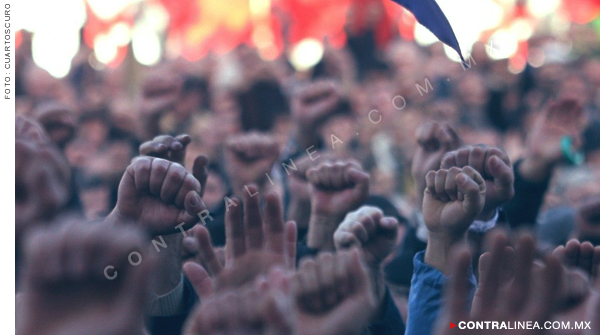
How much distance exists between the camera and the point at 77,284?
0.82 metres

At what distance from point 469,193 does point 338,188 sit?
553mm

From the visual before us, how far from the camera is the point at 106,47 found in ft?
25.8

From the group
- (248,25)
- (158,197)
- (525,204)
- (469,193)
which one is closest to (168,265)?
(158,197)

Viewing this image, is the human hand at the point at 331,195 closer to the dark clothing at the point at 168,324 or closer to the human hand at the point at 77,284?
the dark clothing at the point at 168,324

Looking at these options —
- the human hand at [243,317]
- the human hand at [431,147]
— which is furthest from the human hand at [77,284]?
the human hand at [431,147]

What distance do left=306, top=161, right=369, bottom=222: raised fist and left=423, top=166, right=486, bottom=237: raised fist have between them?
35 centimetres

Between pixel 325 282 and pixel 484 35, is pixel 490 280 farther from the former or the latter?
pixel 484 35

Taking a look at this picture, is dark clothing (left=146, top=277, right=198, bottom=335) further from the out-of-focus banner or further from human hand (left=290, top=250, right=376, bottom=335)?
the out-of-focus banner

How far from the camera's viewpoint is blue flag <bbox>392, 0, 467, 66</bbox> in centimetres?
179

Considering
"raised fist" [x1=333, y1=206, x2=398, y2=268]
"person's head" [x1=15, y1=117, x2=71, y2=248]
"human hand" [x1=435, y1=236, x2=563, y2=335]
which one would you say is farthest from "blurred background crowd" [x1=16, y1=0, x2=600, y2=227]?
"human hand" [x1=435, y1=236, x2=563, y2=335]

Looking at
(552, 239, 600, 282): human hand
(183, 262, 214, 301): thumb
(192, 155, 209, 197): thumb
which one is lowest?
(552, 239, 600, 282): human hand

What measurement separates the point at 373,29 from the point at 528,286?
4.97 meters

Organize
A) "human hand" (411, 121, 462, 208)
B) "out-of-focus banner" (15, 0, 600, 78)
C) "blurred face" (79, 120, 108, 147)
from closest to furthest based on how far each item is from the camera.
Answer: "human hand" (411, 121, 462, 208)
"blurred face" (79, 120, 108, 147)
"out-of-focus banner" (15, 0, 600, 78)

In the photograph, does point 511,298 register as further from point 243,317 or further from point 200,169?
point 200,169
